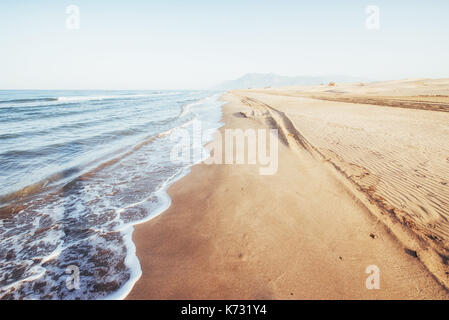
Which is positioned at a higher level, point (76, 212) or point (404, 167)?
point (404, 167)

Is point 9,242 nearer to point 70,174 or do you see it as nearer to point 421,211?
point 70,174

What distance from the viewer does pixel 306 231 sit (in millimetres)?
3016

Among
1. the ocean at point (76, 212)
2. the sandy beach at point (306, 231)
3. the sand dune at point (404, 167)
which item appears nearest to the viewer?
the sandy beach at point (306, 231)

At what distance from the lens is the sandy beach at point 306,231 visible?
221cm

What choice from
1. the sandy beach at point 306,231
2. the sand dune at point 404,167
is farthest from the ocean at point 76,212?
the sand dune at point 404,167

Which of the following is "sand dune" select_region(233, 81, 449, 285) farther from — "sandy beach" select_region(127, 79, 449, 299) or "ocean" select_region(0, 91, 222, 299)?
"ocean" select_region(0, 91, 222, 299)

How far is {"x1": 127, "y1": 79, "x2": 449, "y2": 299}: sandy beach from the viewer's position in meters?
2.21

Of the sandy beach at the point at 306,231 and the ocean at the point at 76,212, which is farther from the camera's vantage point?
the ocean at the point at 76,212

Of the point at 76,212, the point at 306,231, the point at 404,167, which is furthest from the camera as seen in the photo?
the point at 404,167

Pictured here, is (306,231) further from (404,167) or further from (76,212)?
(76,212)

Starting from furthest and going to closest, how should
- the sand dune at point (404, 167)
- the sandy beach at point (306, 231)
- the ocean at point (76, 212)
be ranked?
the sand dune at point (404, 167)
the ocean at point (76, 212)
the sandy beach at point (306, 231)

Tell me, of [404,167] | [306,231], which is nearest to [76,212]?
[306,231]

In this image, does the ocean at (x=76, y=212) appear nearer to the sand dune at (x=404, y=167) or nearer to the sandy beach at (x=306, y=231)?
the sandy beach at (x=306, y=231)
